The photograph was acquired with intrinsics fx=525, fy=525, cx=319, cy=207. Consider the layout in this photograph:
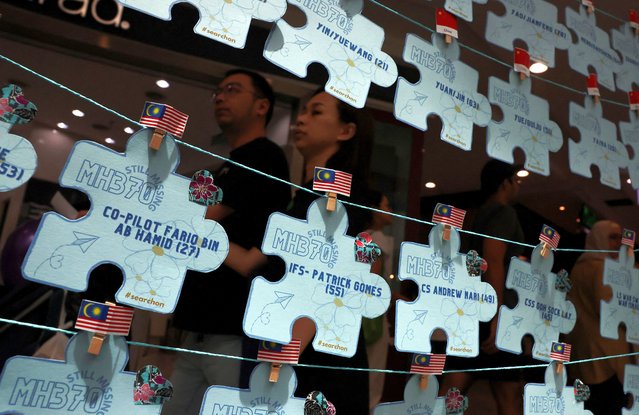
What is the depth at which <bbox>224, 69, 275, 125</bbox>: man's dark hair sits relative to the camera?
1.27 metres

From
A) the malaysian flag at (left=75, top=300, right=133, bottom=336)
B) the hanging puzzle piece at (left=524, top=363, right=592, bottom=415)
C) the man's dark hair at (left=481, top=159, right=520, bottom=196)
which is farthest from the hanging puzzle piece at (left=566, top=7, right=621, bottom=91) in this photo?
the malaysian flag at (left=75, top=300, right=133, bottom=336)

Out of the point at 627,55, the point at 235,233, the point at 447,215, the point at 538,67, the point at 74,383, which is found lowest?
the point at 74,383

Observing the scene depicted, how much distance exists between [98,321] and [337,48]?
64cm

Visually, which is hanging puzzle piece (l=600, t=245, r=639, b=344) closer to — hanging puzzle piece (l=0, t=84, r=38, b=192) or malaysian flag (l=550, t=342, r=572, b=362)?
malaysian flag (l=550, t=342, r=572, b=362)

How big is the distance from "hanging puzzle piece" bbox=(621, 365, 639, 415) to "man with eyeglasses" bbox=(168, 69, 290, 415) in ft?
3.27

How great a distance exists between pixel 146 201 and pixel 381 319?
0.71m

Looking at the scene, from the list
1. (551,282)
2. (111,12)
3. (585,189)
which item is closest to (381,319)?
(551,282)

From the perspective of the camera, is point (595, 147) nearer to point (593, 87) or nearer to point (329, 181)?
point (593, 87)

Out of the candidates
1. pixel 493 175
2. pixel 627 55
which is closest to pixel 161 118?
pixel 493 175

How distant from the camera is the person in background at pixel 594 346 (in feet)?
5.12

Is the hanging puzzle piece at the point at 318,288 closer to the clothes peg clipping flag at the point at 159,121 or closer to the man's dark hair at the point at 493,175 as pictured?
the clothes peg clipping flag at the point at 159,121

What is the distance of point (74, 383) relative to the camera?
685 mm

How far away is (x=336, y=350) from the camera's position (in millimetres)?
880

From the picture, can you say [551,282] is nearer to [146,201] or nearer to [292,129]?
[292,129]
